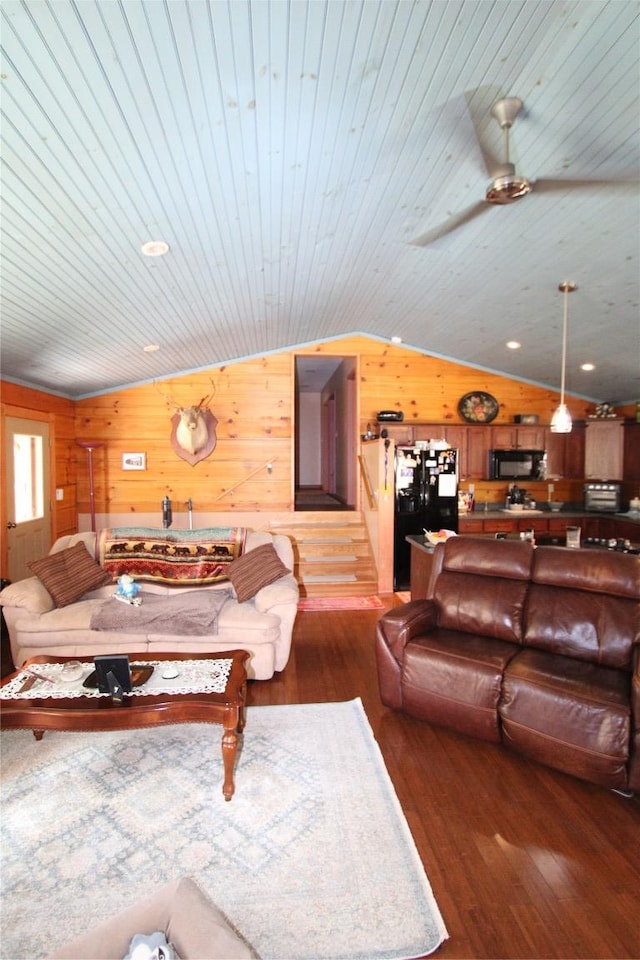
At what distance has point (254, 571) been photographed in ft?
12.8

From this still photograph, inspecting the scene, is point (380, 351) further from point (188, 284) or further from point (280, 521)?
point (188, 284)

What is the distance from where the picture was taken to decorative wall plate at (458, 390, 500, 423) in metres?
7.01

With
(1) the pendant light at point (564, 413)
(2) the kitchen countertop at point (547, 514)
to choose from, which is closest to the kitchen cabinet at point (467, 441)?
(2) the kitchen countertop at point (547, 514)

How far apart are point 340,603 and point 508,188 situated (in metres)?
4.34

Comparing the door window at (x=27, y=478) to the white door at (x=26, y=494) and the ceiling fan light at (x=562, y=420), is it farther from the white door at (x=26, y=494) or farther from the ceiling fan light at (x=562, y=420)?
the ceiling fan light at (x=562, y=420)

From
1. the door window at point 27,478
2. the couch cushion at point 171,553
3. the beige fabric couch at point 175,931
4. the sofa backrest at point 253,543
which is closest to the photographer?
the beige fabric couch at point 175,931

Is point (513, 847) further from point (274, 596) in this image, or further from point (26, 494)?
point (26, 494)

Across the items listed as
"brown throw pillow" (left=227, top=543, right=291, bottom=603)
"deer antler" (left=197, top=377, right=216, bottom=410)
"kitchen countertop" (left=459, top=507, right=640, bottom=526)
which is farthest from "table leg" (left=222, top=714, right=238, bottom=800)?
"deer antler" (left=197, top=377, right=216, bottom=410)

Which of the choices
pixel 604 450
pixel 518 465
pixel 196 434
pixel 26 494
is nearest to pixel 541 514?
pixel 518 465

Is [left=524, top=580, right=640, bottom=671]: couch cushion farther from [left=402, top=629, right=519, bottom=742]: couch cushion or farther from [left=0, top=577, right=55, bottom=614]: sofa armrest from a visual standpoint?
[left=0, top=577, right=55, bottom=614]: sofa armrest

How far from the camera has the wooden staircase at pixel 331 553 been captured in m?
5.87

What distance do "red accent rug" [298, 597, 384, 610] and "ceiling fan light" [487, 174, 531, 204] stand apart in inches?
163

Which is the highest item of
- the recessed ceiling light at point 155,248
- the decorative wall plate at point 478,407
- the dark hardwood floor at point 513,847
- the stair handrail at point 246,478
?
the recessed ceiling light at point 155,248

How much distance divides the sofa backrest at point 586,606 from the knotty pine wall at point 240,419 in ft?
14.1
